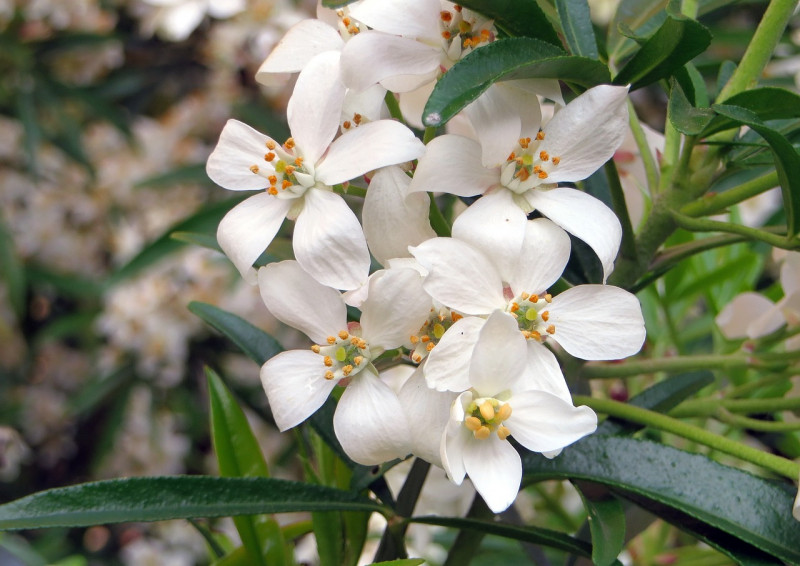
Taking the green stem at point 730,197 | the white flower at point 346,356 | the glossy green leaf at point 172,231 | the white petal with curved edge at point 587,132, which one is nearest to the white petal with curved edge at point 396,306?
the white flower at point 346,356

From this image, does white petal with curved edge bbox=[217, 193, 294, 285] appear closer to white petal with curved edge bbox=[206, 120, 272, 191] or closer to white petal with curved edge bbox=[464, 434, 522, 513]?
white petal with curved edge bbox=[206, 120, 272, 191]

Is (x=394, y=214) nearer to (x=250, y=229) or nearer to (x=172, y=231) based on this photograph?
(x=250, y=229)

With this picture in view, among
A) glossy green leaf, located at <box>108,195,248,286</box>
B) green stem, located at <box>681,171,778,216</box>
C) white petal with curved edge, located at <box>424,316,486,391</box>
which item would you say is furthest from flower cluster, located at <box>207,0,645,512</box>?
glossy green leaf, located at <box>108,195,248,286</box>

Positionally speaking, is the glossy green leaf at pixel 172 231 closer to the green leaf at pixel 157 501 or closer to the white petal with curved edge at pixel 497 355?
the green leaf at pixel 157 501

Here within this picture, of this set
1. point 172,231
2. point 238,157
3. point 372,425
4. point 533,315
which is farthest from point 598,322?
point 172,231

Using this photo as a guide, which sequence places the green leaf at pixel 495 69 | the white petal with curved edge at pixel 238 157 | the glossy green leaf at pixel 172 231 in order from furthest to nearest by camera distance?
the glossy green leaf at pixel 172 231
the white petal with curved edge at pixel 238 157
the green leaf at pixel 495 69
